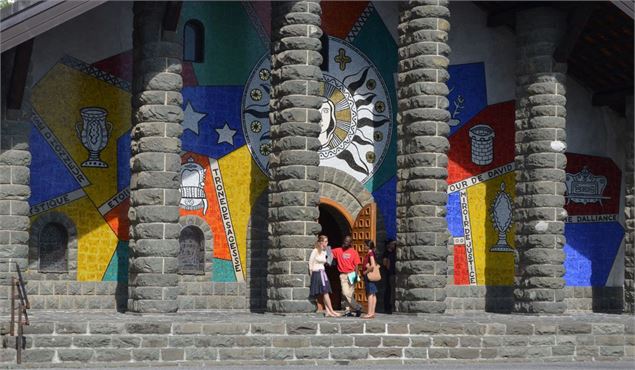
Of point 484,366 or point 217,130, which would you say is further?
point 217,130

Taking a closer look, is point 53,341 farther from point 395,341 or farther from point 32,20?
point 395,341

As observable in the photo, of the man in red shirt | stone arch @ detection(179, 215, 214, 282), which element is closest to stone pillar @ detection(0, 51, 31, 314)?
stone arch @ detection(179, 215, 214, 282)

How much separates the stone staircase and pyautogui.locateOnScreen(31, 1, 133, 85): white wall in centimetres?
476

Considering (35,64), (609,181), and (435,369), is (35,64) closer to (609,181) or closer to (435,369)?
(435,369)

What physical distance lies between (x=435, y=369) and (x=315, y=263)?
367 cm

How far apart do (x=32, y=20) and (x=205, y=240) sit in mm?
6464

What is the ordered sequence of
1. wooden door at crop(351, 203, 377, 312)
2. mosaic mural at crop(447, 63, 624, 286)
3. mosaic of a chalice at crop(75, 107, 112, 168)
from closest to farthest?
mosaic of a chalice at crop(75, 107, 112, 168) → wooden door at crop(351, 203, 377, 312) → mosaic mural at crop(447, 63, 624, 286)

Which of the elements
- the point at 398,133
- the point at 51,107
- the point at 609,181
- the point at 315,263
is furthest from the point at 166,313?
the point at 609,181

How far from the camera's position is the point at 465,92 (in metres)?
29.7

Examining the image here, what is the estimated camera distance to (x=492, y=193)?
29.8 m

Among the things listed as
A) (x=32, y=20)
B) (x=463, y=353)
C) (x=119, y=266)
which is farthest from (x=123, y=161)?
(x=463, y=353)

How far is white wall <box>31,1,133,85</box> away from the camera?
83.3 feet

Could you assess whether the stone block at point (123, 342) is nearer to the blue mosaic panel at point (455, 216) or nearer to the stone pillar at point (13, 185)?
the stone pillar at point (13, 185)

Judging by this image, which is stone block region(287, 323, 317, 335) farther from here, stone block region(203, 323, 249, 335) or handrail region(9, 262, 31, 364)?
handrail region(9, 262, 31, 364)
